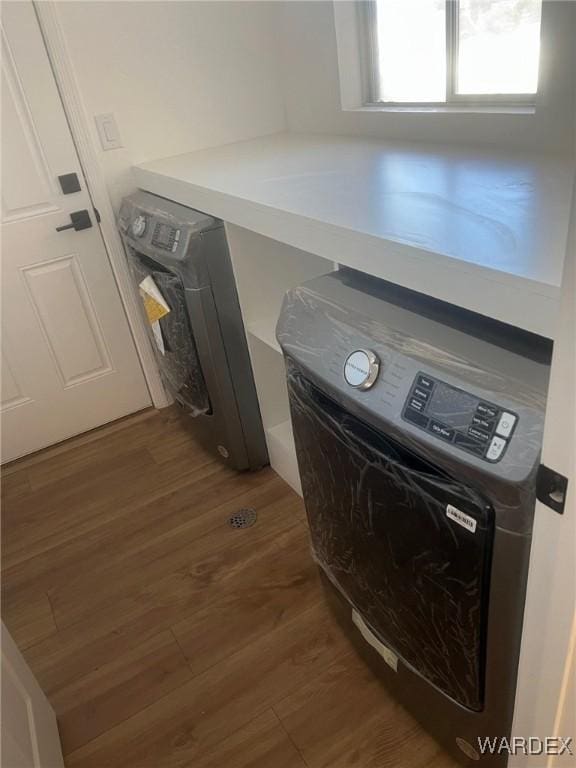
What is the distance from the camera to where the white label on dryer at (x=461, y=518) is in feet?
2.52

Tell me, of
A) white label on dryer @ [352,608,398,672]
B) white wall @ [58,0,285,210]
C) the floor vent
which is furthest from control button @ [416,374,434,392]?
white wall @ [58,0,285,210]

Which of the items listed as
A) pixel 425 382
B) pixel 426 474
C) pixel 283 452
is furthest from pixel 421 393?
pixel 283 452

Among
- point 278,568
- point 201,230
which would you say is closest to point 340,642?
point 278,568

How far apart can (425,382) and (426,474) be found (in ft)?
0.44

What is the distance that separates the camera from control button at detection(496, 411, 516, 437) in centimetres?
69

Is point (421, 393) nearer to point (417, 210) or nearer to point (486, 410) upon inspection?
point (486, 410)

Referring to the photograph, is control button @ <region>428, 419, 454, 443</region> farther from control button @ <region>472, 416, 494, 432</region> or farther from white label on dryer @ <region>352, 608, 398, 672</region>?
white label on dryer @ <region>352, 608, 398, 672</region>

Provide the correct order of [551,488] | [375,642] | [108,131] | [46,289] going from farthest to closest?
[46,289], [108,131], [375,642], [551,488]

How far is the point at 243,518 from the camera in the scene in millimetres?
1861

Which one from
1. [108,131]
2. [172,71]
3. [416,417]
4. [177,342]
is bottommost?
[177,342]

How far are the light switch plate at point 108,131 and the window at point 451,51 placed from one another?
3.02 feet

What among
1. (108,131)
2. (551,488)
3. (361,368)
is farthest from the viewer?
(108,131)

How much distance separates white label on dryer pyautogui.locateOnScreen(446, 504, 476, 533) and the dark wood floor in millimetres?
702

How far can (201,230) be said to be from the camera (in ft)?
5.30
